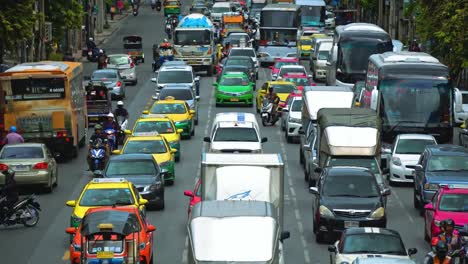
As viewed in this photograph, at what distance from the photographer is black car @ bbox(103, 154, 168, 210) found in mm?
37562

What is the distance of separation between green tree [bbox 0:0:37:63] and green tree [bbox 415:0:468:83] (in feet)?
55.6

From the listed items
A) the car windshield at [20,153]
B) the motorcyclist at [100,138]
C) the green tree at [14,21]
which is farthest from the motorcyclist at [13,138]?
the green tree at [14,21]

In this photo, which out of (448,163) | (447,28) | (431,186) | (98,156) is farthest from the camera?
(447,28)

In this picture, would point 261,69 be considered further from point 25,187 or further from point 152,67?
point 25,187

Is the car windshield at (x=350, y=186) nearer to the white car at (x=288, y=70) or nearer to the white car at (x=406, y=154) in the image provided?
the white car at (x=406, y=154)

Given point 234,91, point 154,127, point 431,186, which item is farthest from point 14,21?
point 431,186

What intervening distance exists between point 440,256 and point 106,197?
27.9 feet

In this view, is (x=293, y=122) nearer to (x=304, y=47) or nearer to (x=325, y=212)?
(x=325, y=212)

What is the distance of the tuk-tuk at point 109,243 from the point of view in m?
27.2

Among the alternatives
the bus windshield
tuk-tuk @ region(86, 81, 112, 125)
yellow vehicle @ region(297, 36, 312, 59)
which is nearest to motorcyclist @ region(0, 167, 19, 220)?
the bus windshield

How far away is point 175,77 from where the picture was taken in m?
66.1

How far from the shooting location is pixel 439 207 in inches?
1294

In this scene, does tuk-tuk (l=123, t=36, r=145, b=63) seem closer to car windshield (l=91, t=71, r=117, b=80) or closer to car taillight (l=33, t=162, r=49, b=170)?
car windshield (l=91, t=71, r=117, b=80)

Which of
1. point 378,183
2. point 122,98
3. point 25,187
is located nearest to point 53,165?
point 25,187
